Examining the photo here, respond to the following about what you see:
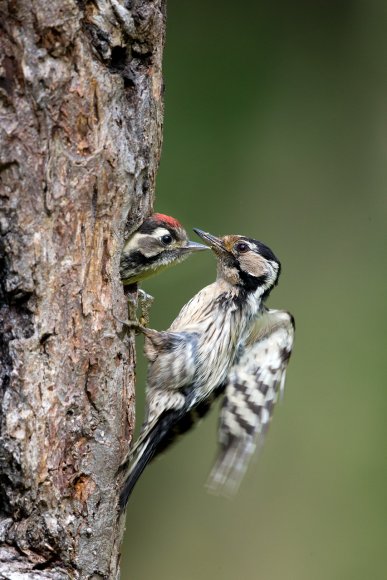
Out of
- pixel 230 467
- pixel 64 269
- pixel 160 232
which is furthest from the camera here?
pixel 230 467

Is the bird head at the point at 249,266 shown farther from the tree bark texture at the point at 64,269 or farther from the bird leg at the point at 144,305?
the tree bark texture at the point at 64,269

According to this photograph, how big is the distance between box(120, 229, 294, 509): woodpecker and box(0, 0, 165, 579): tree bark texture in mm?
326

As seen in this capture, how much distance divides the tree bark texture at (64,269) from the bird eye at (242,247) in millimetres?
901

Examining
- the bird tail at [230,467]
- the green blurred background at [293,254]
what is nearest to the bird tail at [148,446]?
the bird tail at [230,467]

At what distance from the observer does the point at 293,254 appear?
569cm

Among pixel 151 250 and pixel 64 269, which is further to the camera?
pixel 151 250

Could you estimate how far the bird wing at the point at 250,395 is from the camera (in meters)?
3.37

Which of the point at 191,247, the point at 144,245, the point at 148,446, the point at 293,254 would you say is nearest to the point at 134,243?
the point at 144,245

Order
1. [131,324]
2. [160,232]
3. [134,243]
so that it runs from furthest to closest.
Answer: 1. [160,232]
2. [134,243]
3. [131,324]

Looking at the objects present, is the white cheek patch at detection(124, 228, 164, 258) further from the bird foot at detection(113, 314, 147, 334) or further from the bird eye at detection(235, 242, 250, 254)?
the bird eye at detection(235, 242, 250, 254)

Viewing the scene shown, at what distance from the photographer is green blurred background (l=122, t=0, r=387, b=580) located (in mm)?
5434

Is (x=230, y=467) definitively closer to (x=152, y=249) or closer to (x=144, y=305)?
(x=144, y=305)

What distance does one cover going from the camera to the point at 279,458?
5547 mm

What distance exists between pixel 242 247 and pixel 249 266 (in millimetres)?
93
